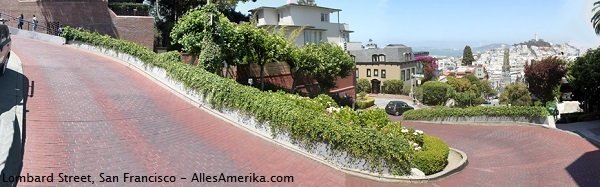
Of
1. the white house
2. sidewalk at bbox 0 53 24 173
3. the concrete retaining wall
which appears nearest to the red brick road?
sidewalk at bbox 0 53 24 173

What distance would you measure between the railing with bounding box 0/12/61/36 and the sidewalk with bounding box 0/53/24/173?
1466 cm

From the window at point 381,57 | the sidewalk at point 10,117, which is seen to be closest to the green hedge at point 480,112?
the sidewalk at point 10,117

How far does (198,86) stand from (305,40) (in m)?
33.5

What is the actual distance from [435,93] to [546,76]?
57.7 ft

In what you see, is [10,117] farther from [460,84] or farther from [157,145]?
[460,84]

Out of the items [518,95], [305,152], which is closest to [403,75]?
[518,95]

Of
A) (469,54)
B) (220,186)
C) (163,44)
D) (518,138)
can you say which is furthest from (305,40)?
(469,54)

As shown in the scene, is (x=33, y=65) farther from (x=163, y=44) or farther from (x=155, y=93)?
(x=163, y=44)

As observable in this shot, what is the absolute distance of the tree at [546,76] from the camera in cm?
4019

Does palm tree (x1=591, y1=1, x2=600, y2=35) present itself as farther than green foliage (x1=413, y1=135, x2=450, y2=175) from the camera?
Yes

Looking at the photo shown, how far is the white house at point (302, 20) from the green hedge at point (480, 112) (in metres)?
18.6

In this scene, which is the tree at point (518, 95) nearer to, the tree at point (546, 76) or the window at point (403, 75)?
the tree at point (546, 76)

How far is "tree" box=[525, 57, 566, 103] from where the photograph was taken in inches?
1582

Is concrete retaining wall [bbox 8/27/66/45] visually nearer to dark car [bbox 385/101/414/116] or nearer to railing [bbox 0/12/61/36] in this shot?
railing [bbox 0/12/61/36]
